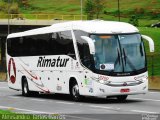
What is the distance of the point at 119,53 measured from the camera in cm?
2594

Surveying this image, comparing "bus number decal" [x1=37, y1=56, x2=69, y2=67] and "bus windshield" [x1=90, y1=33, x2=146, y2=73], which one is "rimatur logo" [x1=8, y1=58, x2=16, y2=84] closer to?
"bus number decal" [x1=37, y1=56, x2=69, y2=67]

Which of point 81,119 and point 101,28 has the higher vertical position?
point 101,28

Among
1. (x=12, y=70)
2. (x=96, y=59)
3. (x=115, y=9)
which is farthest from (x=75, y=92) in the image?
(x=115, y=9)

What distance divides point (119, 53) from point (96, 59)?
0.91 meters

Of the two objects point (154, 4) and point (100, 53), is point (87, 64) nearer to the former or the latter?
point (100, 53)

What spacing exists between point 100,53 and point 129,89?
5.78ft

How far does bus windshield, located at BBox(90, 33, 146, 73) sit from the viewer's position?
2584cm

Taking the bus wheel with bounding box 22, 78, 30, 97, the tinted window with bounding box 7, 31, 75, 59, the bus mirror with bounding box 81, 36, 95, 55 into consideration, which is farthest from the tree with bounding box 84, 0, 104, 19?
the bus mirror with bounding box 81, 36, 95, 55

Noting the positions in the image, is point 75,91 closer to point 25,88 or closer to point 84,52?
point 84,52

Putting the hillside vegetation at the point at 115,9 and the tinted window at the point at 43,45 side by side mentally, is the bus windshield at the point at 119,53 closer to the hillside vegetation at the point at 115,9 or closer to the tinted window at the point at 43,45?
the tinted window at the point at 43,45

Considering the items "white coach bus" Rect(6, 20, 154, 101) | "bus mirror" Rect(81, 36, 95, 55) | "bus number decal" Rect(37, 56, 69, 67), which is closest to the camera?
"bus mirror" Rect(81, 36, 95, 55)

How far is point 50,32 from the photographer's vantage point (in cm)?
3027

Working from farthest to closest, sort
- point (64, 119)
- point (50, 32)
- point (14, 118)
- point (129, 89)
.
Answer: point (50, 32) → point (129, 89) → point (64, 119) → point (14, 118)

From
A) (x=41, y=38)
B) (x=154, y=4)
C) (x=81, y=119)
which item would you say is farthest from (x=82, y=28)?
(x=154, y=4)
